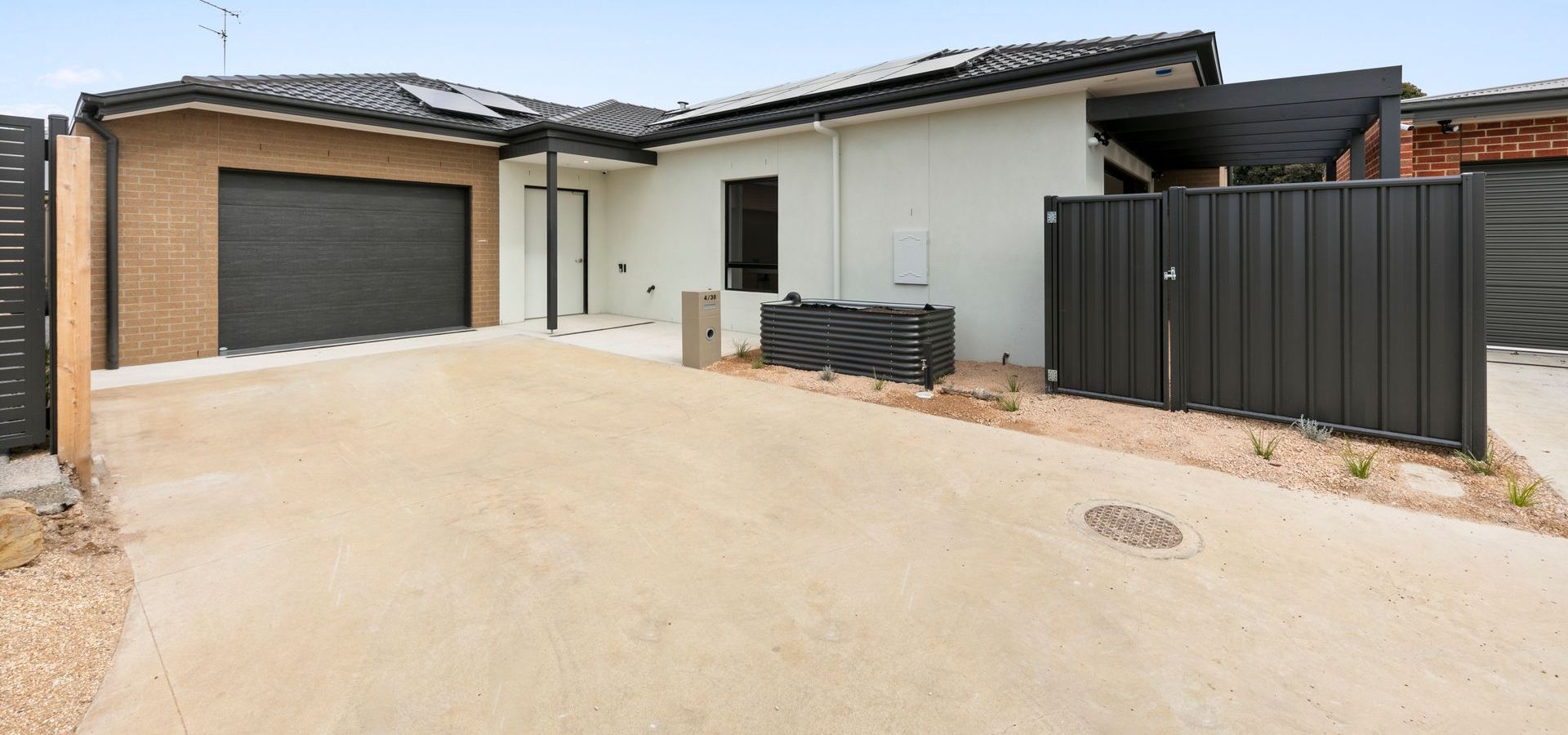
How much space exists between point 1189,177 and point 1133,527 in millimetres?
12873

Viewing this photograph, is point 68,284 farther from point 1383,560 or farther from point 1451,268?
point 1451,268

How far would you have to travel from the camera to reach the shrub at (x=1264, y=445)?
15.6 ft

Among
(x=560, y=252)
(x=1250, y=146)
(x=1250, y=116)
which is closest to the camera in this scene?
(x=1250, y=116)

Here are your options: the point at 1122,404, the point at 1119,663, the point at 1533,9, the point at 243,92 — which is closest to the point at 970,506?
the point at 1119,663

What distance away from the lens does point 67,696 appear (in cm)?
223

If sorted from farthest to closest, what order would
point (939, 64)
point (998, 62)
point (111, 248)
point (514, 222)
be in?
point (514, 222) < point (939, 64) < point (998, 62) < point (111, 248)

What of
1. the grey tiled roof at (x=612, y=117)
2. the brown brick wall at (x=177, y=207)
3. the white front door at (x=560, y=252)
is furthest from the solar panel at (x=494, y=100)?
the brown brick wall at (x=177, y=207)

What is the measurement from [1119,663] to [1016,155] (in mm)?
6968

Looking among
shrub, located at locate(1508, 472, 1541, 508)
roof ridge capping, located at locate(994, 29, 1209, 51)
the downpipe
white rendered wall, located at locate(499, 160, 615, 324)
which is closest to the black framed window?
the downpipe

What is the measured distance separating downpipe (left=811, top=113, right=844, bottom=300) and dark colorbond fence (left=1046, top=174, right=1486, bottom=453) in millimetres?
4124

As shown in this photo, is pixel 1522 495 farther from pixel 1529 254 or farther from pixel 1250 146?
pixel 1529 254

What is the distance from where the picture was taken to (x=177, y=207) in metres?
8.52

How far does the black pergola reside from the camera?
629cm

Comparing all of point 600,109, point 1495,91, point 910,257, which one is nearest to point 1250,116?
point 910,257
